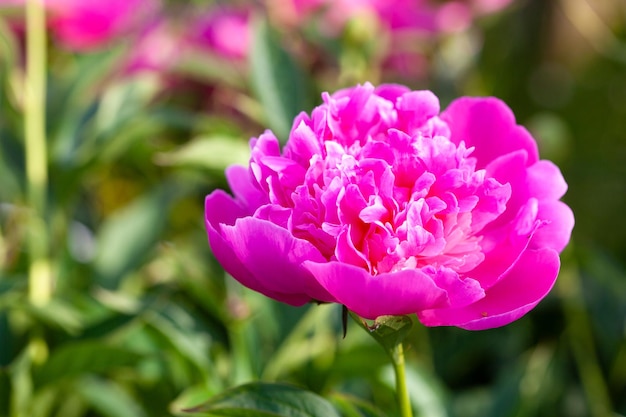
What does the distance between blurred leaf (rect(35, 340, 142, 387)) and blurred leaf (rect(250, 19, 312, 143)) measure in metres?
0.24

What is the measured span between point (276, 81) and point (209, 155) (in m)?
0.14

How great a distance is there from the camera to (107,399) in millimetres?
737

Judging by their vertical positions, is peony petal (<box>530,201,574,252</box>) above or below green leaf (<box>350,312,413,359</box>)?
above

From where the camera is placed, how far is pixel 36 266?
2.45 feet

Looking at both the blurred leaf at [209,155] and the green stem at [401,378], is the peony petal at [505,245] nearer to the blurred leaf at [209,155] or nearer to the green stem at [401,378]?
the green stem at [401,378]

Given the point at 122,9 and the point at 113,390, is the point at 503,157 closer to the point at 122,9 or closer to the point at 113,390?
the point at 113,390

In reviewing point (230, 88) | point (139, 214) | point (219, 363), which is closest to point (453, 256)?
point (219, 363)

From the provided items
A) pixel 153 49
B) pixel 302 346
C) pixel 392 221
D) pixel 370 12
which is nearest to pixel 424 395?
pixel 302 346

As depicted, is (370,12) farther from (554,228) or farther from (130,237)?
(554,228)

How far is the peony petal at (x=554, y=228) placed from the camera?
437 millimetres

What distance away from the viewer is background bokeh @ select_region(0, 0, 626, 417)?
677 millimetres

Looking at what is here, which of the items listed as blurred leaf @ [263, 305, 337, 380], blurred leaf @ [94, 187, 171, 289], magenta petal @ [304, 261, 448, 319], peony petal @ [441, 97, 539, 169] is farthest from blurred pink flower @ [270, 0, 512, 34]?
magenta petal @ [304, 261, 448, 319]

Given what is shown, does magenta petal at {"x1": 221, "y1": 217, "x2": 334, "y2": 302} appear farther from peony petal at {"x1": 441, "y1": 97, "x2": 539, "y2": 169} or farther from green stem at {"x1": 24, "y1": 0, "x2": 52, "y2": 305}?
green stem at {"x1": 24, "y1": 0, "x2": 52, "y2": 305}

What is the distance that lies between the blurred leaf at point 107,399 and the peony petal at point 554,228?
418 mm
